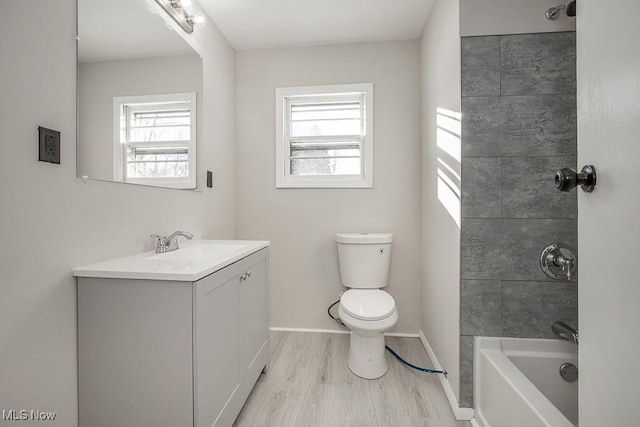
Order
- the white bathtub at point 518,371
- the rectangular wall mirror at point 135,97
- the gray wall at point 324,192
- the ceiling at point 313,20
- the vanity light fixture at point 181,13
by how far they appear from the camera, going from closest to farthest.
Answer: the rectangular wall mirror at point 135,97
the white bathtub at point 518,371
the vanity light fixture at point 181,13
the ceiling at point 313,20
the gray wall at point 324,192

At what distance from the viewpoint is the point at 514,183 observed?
1383 mm

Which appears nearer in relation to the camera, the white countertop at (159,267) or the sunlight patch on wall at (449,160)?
the white countertop at (159,267)

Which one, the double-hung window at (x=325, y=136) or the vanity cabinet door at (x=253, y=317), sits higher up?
the double-hung window at (x=325, y=136)

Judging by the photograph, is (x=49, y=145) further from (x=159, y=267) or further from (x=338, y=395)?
(x=338, y=395)

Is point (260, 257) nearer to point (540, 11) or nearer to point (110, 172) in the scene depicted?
point (110, 172)

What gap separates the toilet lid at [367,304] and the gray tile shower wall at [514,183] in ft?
1.40

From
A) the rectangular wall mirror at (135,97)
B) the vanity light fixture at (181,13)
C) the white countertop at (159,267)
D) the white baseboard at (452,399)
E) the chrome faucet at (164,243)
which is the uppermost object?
the vanity light fixture at (181,13)

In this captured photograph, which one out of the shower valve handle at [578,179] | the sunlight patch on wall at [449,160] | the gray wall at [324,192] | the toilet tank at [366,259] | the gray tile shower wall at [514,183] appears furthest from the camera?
the gray wall at [324,192]

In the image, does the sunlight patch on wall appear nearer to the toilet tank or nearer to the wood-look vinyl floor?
the toilet tank

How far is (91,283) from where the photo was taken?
1045 mm

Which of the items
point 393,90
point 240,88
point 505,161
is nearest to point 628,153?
point 505,161

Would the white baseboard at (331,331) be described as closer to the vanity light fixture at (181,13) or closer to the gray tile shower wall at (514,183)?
the gray tile shower wall at (514,183)

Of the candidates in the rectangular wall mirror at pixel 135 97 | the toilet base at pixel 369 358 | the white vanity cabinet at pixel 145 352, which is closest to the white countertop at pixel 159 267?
the white vanity cabinet at pixel 145 352

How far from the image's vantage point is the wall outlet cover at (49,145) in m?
0.94
